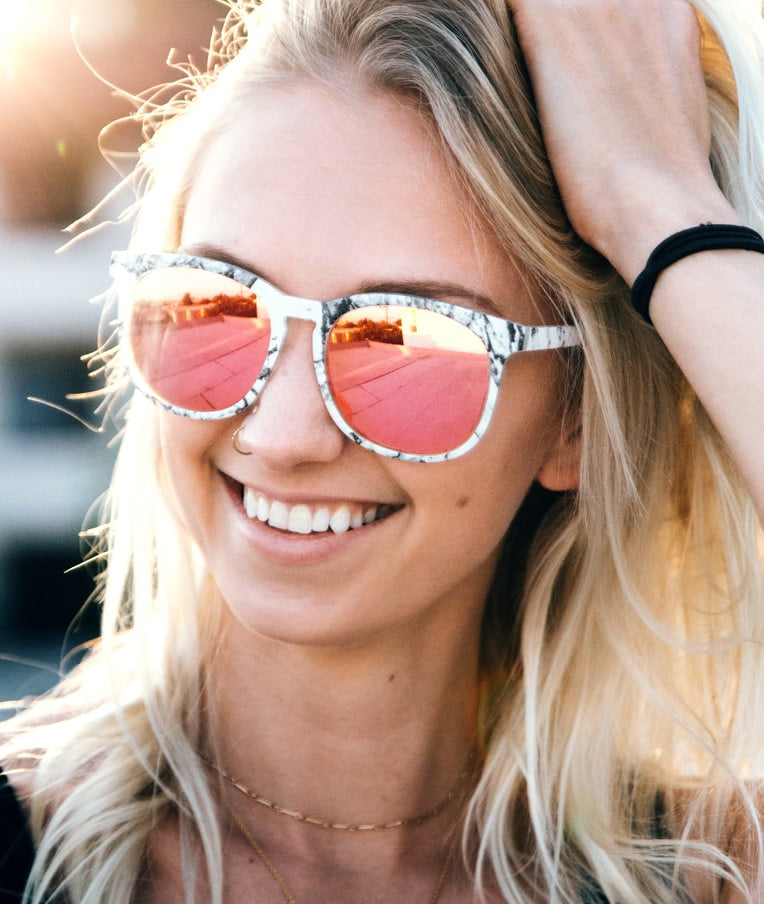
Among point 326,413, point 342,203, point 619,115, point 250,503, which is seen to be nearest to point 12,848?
point 250,503

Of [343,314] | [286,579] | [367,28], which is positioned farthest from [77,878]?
[367,28]

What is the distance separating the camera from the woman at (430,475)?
171cm

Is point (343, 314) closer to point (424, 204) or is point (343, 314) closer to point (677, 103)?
point (424, 204)

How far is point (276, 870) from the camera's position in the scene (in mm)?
1949

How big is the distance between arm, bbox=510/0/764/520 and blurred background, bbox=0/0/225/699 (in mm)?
3226

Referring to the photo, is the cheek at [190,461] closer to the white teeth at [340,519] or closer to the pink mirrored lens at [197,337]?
the pink mirrored lens at [197,337]

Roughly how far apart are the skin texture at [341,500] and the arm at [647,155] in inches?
8.5

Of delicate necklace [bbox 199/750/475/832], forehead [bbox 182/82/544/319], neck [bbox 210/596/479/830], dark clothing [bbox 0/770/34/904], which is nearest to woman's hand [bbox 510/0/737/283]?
forehead [bbox 182/82/544/319]

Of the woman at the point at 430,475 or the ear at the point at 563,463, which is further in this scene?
the ear at the point at 563,463

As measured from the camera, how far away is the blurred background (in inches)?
188

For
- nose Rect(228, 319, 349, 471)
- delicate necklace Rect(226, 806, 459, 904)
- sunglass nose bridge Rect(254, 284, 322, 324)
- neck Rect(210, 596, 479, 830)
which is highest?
sunglass nose bridge Rect(254, 284, 322, 324)

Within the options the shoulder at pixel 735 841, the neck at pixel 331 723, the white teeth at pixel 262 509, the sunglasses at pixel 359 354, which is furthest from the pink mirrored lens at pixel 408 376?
the shoulder at pixel 735 841

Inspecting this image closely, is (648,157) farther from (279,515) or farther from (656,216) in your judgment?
(279,515)

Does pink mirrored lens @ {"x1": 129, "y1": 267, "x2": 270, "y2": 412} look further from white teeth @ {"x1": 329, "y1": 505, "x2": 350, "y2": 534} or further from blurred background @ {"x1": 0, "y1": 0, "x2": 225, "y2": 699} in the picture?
blurred background @ {"x1": 0, "y1": 0, "x2": 225, "y2": 699}
